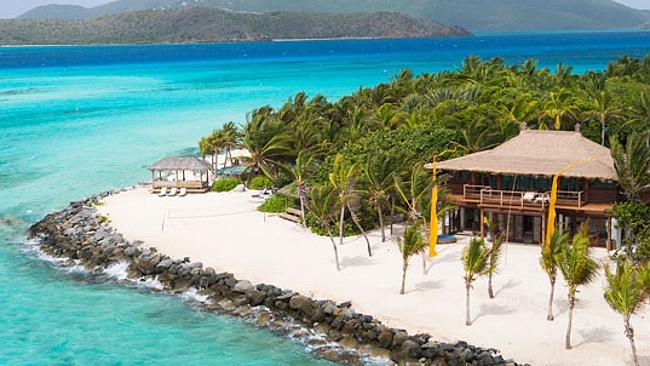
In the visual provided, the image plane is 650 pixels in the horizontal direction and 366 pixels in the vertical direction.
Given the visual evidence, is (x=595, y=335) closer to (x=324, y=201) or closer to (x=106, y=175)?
(x=324, y=201)

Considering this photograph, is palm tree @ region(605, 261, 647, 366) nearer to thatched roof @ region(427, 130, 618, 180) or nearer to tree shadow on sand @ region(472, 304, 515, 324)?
tree shadow on sand @ region(472, 304, 515, 324)

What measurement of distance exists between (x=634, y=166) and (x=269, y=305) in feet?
38.6

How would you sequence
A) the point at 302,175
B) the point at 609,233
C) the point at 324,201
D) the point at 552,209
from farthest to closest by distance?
the point at 302,175, the point at 609,233, the point at 324,201, the point at 552,209

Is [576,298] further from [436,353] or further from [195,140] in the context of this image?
[195,140]

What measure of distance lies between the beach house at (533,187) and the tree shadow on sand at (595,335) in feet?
23.0

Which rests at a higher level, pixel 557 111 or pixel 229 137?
pixel 557 111

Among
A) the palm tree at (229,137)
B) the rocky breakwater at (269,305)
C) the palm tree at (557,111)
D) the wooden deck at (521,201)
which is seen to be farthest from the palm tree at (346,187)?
the palm tree at (229,137)

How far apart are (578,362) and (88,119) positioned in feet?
210

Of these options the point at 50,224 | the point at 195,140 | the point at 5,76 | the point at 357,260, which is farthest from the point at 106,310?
the point at 5,76

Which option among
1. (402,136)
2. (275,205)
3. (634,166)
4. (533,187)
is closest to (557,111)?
(402,136)

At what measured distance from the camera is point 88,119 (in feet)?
256

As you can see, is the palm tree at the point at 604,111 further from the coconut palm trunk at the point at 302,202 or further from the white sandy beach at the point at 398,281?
the coconut palm trunk at the point at 302,202

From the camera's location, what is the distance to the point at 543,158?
98.8 feet

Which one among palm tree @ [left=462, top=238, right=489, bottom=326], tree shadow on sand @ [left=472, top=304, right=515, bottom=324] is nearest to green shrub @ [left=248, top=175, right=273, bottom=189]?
tree shadow on sand @ [left=472, top=304, right=515, bottom=324]
